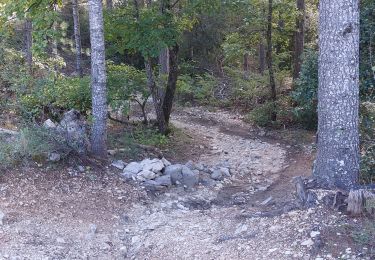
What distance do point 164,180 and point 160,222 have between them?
1609mm

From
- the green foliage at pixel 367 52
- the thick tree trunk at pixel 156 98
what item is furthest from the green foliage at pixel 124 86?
the green foliage at pixel 367 52

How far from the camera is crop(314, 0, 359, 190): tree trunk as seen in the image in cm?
577

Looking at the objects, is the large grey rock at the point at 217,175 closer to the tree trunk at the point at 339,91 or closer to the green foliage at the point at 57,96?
the tree trunk at the point at 339,91

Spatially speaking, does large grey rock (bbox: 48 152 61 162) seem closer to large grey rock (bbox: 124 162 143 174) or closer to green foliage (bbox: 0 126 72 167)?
green foliage (bbox: 0 126 72 167)

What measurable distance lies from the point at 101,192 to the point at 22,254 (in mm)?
2137

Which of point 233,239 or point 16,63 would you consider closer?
point 233,239

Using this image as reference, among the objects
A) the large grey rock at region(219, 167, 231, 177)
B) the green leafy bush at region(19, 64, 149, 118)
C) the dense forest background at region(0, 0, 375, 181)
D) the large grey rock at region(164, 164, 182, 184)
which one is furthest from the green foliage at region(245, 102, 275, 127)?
the large grey rock at region(164, 164, 182, 184)

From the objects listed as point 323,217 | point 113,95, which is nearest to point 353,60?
point 323,217

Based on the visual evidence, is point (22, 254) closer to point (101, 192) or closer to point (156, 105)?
point (101, 192)

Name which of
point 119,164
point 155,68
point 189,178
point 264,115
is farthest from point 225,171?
point 264,115

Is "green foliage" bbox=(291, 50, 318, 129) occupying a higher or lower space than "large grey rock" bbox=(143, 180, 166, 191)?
higher

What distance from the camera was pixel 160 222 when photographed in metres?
6.80

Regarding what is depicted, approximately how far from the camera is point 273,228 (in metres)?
5.61

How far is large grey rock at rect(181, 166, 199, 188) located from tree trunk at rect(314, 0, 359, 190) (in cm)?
305
